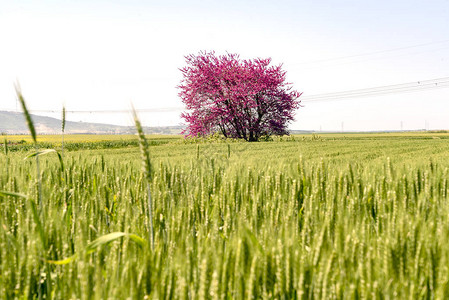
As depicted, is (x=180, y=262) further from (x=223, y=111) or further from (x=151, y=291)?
(x=223, y=111)

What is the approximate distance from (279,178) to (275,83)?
30.4m

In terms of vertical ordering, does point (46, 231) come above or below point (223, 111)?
below

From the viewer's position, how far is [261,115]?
3231cm

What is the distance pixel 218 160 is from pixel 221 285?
276cm

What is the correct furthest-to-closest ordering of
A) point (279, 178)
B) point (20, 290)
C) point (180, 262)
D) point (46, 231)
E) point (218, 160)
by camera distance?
point (218, 160) → point (279, 178) → point (46, 231) → point (20, 290) → point (180, 262)

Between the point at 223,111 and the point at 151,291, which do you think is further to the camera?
the point at 223,111

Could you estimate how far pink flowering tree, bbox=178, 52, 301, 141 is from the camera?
31547 millimetres

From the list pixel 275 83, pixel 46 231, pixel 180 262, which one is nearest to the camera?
pixel 180 262

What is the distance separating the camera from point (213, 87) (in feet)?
105

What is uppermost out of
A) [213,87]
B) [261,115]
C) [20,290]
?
[213,87]

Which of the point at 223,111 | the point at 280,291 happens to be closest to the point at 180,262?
the point at 280,291

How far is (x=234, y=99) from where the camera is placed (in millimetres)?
31125

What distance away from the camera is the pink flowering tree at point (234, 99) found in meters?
31.5

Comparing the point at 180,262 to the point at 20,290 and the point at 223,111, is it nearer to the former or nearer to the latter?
the point at 20,290
